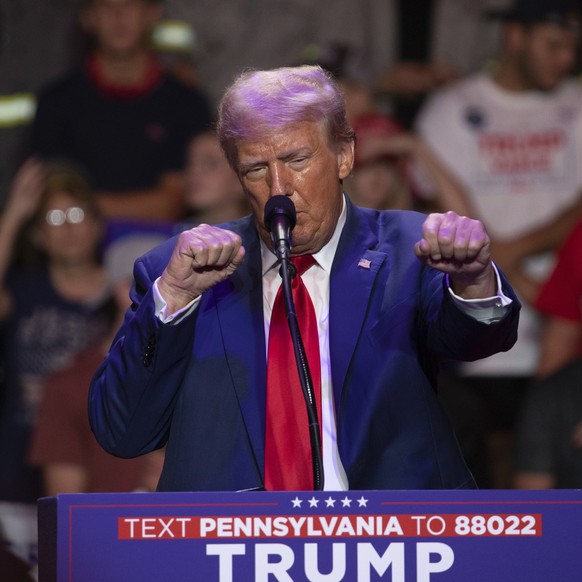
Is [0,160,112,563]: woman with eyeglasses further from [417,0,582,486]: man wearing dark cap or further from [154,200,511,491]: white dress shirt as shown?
[154,200,511,491]: white dress shirt

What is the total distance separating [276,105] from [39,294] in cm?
280

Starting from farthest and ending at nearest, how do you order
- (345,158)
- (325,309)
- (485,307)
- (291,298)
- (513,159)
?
(513,159), (345,158), (325,309), (485,307), (291,298)

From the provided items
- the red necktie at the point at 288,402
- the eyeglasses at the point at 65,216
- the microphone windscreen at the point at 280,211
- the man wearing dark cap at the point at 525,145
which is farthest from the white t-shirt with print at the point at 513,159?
the microphone windscreen at the point at 280,211

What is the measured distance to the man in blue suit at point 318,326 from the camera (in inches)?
82.7

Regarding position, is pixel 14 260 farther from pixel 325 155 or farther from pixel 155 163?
pixel 325 155

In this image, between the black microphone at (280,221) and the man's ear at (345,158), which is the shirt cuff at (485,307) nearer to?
the black microphone at (280,221)

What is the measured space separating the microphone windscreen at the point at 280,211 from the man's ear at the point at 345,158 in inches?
13.1

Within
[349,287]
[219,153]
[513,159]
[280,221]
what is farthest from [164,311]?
[513,159]

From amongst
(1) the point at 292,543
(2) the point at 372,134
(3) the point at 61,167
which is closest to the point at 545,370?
(2) the point at 372,134

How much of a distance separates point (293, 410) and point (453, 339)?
0.32m

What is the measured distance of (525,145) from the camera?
5.27 metres

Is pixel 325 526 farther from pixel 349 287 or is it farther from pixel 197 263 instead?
pixel 349 287

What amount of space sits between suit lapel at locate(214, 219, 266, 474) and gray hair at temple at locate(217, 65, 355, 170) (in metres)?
0.22

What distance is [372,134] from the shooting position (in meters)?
5.16
